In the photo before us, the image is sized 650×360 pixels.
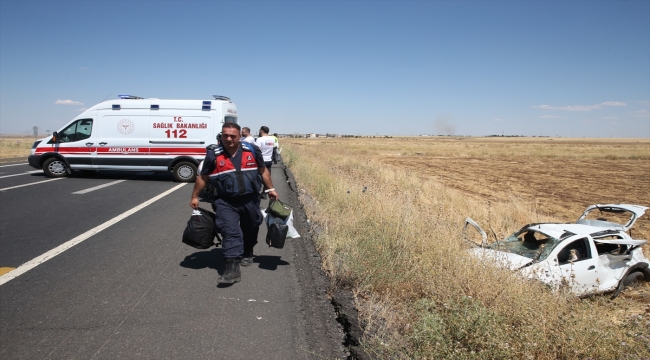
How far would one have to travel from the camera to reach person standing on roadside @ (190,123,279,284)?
4965 mm

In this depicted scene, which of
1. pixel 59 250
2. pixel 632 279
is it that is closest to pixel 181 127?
pixel 59 250

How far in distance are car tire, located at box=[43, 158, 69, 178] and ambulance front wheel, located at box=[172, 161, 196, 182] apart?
12.4 ft

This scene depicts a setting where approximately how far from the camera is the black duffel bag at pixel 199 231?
5.31 meters

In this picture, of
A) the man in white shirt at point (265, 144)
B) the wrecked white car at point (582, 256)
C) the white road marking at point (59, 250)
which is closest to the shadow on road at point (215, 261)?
the white road marking at point (59, 250)

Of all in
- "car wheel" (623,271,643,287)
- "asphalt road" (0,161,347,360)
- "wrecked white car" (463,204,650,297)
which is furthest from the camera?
"car wheel" (623,271,643,287)

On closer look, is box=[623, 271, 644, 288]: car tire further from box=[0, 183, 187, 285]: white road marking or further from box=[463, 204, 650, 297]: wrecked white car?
box=[0, 183, 187, 285]: white road marking

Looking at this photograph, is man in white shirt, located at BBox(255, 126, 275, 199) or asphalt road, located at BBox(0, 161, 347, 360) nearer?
asphalt road, located at BBox(0, 161, 347, 360)

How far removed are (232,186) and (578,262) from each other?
4.69 meters

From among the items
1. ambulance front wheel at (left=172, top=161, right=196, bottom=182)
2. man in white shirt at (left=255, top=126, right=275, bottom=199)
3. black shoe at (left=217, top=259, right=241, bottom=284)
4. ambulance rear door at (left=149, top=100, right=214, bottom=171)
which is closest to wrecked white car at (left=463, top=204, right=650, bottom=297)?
black shoe at (left=217, top=259, right=241, bottom=284)

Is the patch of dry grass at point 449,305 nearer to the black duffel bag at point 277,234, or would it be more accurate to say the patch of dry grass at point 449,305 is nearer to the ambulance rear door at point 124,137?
the black duffel bag at point 277,234

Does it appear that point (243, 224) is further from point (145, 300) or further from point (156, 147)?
point (156, 147)

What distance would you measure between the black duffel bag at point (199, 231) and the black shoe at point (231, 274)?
1.69 ft

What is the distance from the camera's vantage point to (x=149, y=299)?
14.6 ft

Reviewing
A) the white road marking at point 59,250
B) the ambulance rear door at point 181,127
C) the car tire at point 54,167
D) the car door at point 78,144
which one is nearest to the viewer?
the white road marking at point 59,250
